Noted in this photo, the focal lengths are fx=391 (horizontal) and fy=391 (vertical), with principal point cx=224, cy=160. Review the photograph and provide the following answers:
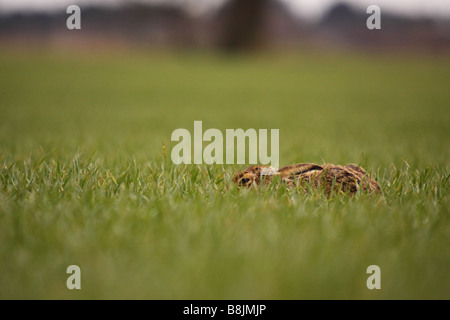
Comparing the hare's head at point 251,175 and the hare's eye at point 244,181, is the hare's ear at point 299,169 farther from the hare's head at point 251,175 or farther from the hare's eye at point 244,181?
the hare's eye at point 244,181

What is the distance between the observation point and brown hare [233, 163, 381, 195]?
8.38ft

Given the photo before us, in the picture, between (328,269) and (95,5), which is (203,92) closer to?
(328,269)

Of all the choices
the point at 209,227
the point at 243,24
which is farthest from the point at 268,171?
the point at 243,24

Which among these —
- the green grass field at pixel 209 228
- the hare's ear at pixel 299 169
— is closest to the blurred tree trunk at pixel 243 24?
the green grass field at pixel 209 228

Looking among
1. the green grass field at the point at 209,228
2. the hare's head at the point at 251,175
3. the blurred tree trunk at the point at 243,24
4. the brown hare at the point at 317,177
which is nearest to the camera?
the green grass field at the point at 209,228

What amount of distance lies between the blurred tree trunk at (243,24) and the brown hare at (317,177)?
97.8ft

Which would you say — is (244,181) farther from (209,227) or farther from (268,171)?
(209,227)

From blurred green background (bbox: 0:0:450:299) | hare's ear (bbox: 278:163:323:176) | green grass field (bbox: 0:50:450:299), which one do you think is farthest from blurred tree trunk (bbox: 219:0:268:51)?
hare's ear (bbox: 278:163:323:176)

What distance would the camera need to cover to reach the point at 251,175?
2703 mm

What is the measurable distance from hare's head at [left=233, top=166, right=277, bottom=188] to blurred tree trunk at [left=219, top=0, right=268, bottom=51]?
29.8 m

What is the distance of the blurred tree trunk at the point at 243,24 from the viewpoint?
102 ft

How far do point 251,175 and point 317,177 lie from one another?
45 centimetres

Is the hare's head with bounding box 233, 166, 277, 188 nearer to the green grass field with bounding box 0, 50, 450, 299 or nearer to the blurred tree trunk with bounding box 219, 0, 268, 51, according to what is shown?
the green grass field with bounding box 0, 50, 450, 299
